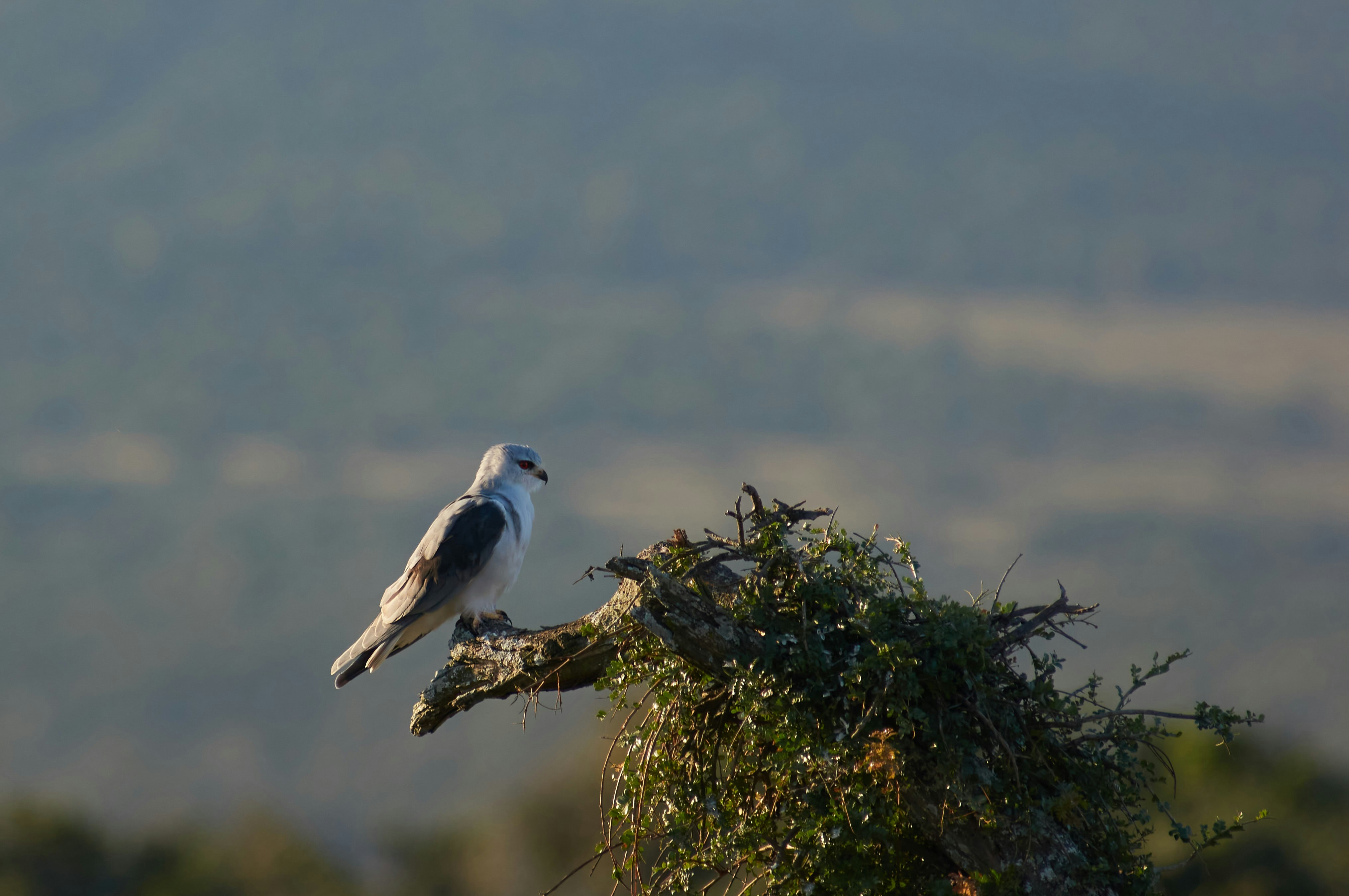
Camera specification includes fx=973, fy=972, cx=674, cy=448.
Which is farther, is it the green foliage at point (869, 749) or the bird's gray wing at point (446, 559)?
the bird's gray wing at point (446, 559)

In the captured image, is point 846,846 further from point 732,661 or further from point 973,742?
point 732,661

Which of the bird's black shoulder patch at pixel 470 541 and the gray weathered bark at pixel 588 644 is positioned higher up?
the bird's black shoulder patch at pixel 470 541

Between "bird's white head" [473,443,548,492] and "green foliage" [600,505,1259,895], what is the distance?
296cm

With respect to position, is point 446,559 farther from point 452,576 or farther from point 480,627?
point 480,627

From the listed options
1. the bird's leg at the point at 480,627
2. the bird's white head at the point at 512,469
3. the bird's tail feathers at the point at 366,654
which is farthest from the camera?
the bird's white head at the point at 512,469

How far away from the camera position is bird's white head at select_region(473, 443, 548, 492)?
7465 millimetres

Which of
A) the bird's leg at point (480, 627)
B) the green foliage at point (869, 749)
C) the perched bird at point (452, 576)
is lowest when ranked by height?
the green foliage at point (869, 749)

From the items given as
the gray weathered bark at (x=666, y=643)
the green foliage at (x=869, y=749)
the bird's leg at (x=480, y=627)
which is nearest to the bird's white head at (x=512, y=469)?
the bird's leg at (x=480, y=627)

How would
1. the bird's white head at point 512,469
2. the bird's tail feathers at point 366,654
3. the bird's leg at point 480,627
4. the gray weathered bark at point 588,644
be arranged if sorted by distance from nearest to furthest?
the gray weathered bark at point 588,644, the bird's leg at point 480,627, the bird's tail feathers at point 366,654, the bird's white head at point 512,469

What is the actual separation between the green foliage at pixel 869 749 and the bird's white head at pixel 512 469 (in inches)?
116

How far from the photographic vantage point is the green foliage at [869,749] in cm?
410

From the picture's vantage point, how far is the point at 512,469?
7500 millimetres

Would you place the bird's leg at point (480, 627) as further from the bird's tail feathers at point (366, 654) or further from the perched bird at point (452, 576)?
the bird's tail feathers at point (366, 654)

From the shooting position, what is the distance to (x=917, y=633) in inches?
165
